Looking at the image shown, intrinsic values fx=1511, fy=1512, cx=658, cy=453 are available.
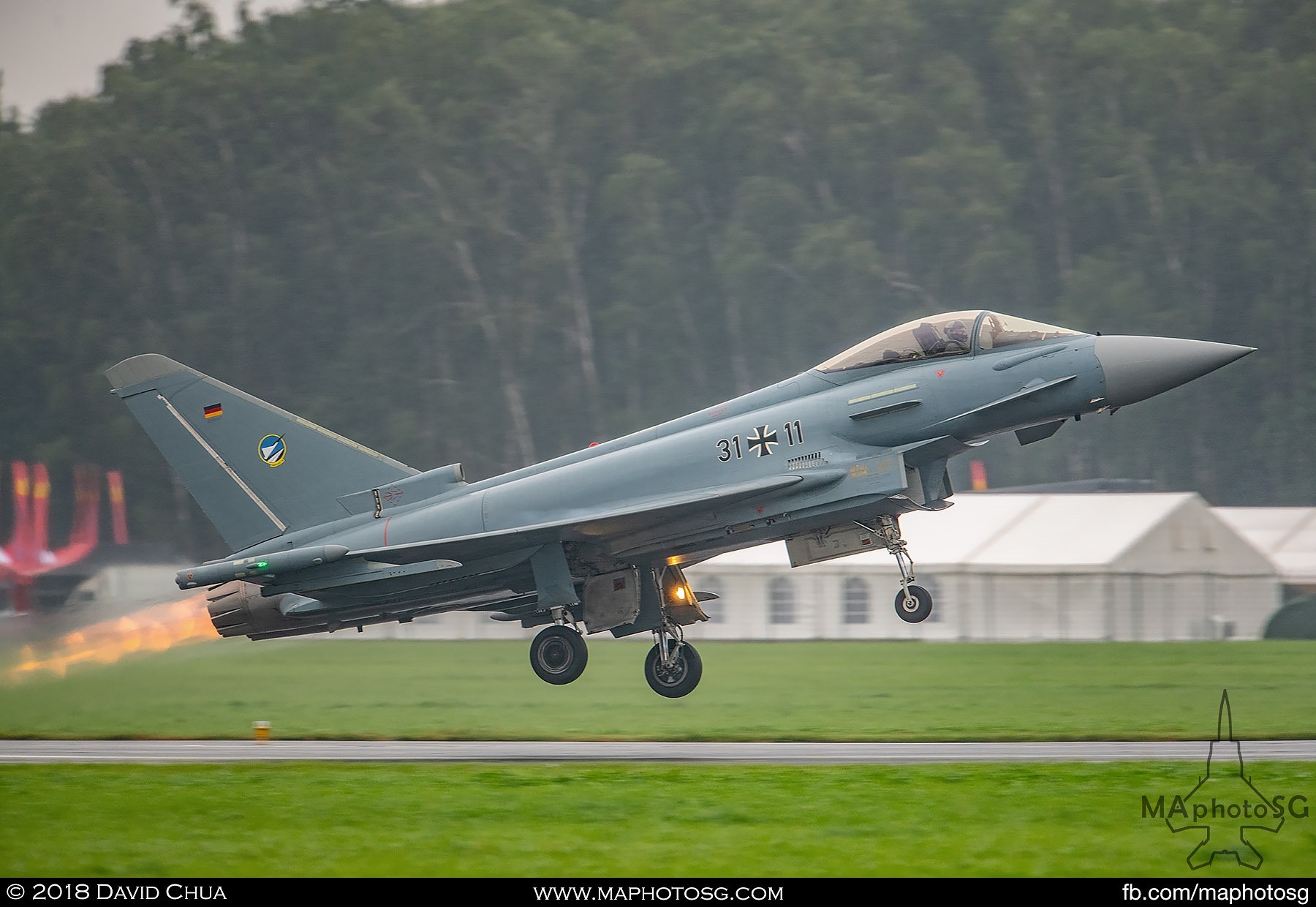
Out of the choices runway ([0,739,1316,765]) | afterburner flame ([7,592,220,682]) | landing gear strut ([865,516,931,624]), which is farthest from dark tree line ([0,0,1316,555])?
landing gear strut ([865,516,931,624])

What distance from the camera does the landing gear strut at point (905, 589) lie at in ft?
54.6

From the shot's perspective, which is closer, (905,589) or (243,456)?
(905,589)

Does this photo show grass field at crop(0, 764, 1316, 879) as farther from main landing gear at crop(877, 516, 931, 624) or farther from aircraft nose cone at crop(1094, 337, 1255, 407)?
aircraft nose cone at crop(1094, 337, 1255, 407)

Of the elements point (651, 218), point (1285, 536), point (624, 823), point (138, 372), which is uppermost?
point (651, 218)

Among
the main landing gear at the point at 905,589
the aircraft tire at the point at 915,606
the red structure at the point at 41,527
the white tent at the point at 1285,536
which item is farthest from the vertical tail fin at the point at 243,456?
the white tent at the point at 1285,536

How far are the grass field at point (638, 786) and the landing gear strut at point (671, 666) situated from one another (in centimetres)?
129

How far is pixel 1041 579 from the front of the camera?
32.6 meters

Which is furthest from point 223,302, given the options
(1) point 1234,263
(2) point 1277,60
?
(2) point 1277,60

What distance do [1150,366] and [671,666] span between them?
6869 millimetres

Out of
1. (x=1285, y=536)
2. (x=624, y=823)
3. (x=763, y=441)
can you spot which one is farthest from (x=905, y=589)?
(x=1285, y=536)

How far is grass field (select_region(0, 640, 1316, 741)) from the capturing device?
21031 millimetres

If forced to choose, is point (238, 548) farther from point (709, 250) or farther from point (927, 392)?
point (709, 250)

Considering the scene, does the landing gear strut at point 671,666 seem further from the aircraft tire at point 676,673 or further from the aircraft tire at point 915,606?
the aircraft tire at point 915,606

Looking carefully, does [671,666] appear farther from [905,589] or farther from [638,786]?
[638,786]
